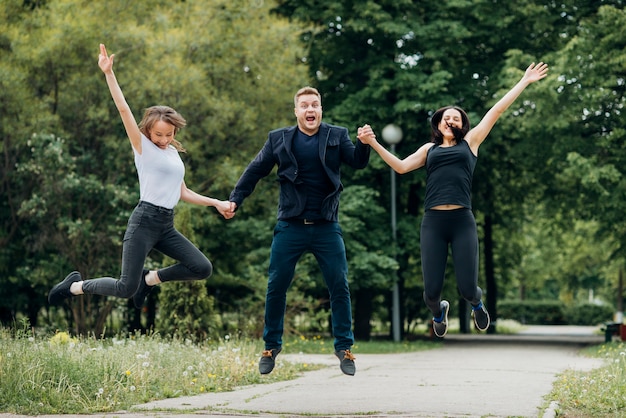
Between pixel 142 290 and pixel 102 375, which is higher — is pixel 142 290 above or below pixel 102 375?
above

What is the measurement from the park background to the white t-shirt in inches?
530

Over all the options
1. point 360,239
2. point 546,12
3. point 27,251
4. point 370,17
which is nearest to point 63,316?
point 27,251

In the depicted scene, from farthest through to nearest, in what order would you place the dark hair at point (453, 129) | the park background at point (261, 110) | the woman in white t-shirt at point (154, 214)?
the park background at point (261, 110)
the dark hair at point (453, 129)
the woman in white t-shirt at point (154, 214)

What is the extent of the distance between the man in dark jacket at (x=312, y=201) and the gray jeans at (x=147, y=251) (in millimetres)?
635

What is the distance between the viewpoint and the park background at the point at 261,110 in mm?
23344

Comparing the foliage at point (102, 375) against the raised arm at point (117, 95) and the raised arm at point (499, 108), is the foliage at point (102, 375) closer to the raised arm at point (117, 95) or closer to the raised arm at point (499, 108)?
the raised arm at point (117, 95)

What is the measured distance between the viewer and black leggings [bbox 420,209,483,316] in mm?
8430

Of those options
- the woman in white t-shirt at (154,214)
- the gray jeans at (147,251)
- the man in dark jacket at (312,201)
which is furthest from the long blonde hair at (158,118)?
the man in dark jacket at (312,201)

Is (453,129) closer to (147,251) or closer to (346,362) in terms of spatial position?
(346,362)

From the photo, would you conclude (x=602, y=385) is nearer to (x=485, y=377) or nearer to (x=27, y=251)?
(x=485, y=377)

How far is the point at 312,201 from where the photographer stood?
8281 millimetres

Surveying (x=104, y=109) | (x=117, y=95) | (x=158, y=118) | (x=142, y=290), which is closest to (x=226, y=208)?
(x=158, y=118)

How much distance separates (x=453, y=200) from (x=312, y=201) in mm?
1364

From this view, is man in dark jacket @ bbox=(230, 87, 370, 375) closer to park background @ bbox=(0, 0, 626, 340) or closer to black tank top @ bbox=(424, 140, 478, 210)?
black tank top @ bbox=(424, 140, 478, 210)
